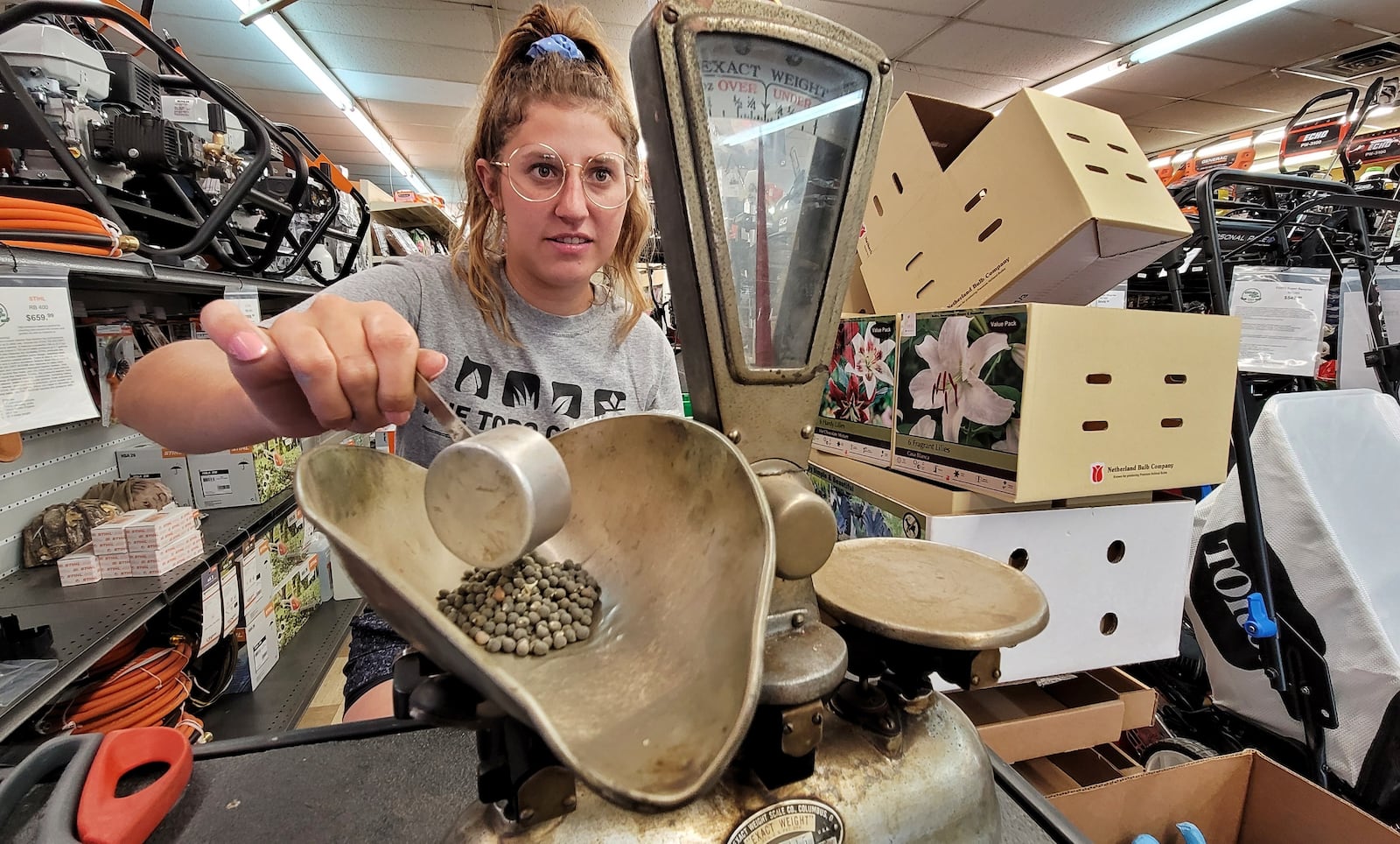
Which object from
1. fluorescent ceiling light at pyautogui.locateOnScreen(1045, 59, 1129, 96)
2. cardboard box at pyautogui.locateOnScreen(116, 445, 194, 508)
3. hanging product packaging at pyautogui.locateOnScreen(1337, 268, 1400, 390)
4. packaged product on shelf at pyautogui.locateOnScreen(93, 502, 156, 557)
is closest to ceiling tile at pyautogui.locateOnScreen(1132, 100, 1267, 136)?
fluorescent ceiling light at pyautogui.locateOnScreen(1045, 59, 1129, 96)

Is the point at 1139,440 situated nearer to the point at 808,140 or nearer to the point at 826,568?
the point at 826,568

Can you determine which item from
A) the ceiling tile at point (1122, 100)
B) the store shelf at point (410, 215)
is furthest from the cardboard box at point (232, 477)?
the ceiling tile at point (1122, 100)

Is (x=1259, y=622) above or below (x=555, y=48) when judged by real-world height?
below

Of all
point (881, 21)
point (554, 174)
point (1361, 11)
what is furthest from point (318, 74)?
point (1361, 11)

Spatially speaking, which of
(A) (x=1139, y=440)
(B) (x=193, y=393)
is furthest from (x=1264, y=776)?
(B) (x=193, y=393)

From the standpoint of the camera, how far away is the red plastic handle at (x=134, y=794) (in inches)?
25.6

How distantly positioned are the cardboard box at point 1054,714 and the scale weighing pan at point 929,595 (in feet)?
2.96

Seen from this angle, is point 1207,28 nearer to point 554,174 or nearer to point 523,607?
point 554,174

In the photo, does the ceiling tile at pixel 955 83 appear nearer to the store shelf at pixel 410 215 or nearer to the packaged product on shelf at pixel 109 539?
the store shelf at pixel 410 215

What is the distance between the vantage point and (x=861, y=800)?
50 cm

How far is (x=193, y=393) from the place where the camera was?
721 millimetres

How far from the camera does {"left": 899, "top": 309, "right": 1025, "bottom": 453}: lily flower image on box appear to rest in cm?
125

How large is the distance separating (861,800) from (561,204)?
2.84 ft

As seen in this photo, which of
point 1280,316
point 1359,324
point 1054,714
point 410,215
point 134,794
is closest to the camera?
point 134,794
